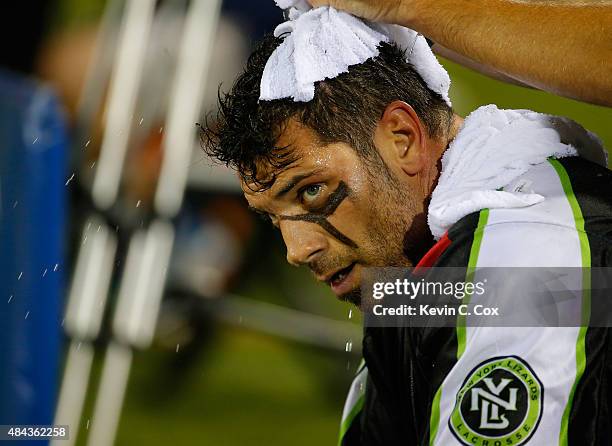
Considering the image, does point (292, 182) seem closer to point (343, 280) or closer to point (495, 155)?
point (343, 280)

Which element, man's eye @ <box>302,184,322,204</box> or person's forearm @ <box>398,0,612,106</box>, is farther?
man's eye @ <box>302,184,322,204</box>

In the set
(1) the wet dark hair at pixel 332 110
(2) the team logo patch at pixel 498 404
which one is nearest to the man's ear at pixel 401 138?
(1) the wet dark hair at pixel 332 110

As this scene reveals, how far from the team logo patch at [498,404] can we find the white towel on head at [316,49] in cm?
54

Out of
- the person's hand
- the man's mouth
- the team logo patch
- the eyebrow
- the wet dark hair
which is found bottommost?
the team logo patch

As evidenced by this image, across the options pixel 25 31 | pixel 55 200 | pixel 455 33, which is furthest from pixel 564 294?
pixel 25 31

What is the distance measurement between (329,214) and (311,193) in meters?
0.05

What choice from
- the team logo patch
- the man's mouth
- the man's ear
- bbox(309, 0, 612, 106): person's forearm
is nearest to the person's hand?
bbox(309, 0, 612, 106): person's forearm

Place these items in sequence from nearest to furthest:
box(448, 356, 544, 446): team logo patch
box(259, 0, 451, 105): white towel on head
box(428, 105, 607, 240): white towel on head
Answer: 1. box(448, 356, 544, 446): team logo patch
2. box(428, 105, 607, 240): white towel on head
3. box(259, 0, 451, 105): white towel on head

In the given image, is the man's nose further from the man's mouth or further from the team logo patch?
the team logo patch

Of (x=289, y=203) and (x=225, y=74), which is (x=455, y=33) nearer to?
(x=289, y=203)

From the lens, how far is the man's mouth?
1.63 m

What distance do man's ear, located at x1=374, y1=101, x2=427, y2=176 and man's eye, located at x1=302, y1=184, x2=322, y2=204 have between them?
12 centimetres

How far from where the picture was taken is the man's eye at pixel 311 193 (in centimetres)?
160

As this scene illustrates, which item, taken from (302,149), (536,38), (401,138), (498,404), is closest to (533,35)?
(536,38)
